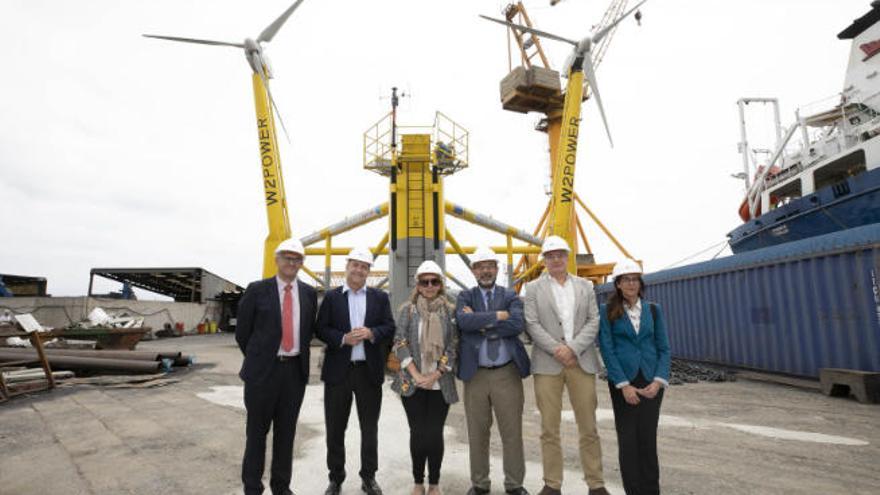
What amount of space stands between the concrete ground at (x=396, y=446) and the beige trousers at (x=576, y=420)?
0.37 metres

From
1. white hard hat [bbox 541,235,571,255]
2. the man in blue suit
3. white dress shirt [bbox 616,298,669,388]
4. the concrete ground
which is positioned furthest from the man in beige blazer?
the concrete ground

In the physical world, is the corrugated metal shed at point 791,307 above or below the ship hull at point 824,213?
below

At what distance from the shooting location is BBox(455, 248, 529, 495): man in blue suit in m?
3.83

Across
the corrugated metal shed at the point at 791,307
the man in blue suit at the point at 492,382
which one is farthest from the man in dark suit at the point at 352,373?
the corrugated metal shed at the point at 791,307

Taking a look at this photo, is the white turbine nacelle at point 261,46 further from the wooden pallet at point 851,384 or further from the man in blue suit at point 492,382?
the wooden pallet at point 851,384

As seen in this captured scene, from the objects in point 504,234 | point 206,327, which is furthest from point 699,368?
point 206,327

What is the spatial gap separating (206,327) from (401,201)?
27.4 metres

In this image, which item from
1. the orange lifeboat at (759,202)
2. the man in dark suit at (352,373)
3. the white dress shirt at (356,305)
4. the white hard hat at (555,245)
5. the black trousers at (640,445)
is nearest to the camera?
the black trousers at (640,445)

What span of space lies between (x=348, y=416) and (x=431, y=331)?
1.15 metres

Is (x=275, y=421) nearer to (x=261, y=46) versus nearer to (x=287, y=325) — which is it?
(x=287, y=325)

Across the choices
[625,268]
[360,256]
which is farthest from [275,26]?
[625,268]

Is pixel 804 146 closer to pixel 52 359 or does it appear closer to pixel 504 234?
pixel 504 234

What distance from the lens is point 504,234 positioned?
1554 centimetres

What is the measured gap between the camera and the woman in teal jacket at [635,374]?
3.53 metres
